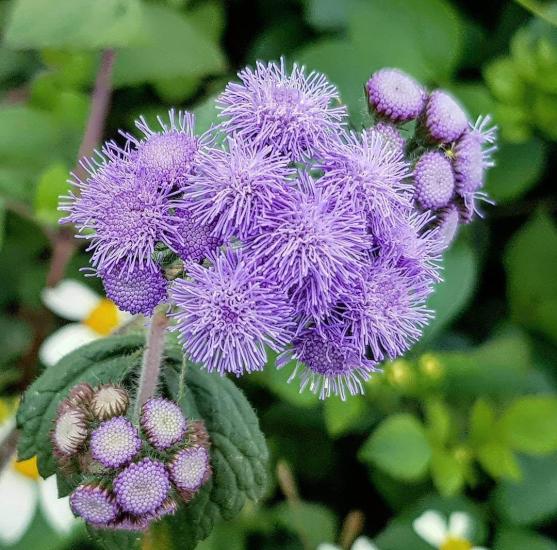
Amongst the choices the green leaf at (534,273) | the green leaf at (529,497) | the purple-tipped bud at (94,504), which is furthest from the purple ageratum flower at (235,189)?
the green leaf at (534,273)

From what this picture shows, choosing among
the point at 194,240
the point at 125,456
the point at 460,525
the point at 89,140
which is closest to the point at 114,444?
the point at 125,456

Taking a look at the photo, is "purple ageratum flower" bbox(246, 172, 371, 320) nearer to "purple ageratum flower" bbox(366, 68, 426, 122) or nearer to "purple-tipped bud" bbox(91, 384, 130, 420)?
"purple ageratum flower" bbox(366, 68, 426, 122)

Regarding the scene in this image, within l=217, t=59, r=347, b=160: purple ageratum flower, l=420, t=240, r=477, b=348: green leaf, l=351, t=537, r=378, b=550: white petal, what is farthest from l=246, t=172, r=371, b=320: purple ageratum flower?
l=351, t=537, r=378, b=550: white petal

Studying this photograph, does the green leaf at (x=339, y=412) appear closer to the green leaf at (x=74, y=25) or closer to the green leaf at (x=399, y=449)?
the green leaf at (x=399, y=449)

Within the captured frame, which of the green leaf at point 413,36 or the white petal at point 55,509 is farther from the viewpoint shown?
the green leaf at point 413,36

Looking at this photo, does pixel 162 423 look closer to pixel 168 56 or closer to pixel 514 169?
pixel 168 56

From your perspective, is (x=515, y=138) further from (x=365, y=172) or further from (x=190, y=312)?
(x=190, y=312)
